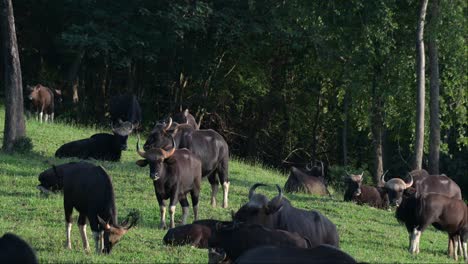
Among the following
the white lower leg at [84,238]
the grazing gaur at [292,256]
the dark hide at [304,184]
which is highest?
the grazing gaur at [292,256]

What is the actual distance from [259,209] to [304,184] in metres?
13.1

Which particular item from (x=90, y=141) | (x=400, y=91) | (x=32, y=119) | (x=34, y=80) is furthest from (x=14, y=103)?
(x=34, y=80)

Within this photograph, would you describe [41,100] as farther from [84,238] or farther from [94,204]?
[84,238]

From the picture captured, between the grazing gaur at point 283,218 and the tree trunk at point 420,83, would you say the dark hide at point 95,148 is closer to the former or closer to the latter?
the tree trunk at point 420,83

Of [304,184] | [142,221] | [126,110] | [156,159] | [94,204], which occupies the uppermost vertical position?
[156,159]

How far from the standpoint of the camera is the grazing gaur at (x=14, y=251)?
11648 mm

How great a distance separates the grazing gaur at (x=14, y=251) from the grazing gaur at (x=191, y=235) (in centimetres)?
469

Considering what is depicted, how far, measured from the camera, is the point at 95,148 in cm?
2730

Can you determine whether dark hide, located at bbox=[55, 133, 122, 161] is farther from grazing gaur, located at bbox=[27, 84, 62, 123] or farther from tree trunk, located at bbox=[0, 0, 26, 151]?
grazing gaur, located at bbox=[27, 84, 62, 123]

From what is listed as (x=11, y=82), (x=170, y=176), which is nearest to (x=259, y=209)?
(x=170, y=176)

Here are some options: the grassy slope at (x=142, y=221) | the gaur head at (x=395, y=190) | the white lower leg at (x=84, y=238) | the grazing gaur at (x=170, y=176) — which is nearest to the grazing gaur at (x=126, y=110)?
the grassy slope at (x=142, y=221)

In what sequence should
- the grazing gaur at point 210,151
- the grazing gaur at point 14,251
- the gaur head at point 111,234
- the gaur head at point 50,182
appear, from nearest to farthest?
the grazing gaur at point 14,251
the gaur head at point 111,234
the gaur head at point 50,182
the grazing gaur at point 210,151

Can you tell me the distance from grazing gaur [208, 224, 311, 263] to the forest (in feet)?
Result: 65.7

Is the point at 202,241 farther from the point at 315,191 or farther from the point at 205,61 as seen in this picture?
the point at 205,61
